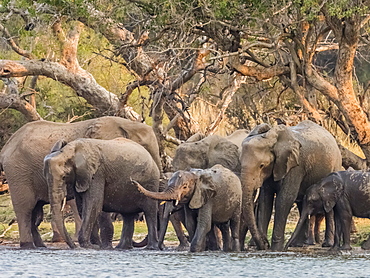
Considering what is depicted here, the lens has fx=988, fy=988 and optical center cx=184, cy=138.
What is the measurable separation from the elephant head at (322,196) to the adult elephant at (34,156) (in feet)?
12.2

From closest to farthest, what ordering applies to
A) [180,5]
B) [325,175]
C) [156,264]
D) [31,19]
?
[156,264] → [325,175] → [180,5] → [31,19]

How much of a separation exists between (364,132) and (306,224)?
3830 millimetres

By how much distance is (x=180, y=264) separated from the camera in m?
12.5

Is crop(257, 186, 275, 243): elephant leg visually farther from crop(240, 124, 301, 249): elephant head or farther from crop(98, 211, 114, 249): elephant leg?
crop(98, 211, 114, 249): elephant leg

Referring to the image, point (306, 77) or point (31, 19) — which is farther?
point (31, 19)

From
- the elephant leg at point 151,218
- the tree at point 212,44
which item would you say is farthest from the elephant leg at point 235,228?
the tree at point 212,44

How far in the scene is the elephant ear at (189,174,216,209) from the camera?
1494cm

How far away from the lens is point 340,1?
17.6 metres

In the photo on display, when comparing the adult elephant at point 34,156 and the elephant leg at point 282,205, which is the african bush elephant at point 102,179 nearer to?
the adult elephant at point 34,156

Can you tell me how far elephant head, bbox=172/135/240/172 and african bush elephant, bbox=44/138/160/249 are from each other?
0.52 meters

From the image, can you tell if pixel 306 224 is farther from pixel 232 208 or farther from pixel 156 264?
pixel 156 264

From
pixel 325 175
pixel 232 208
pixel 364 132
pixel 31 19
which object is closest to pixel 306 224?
pixel 325 175

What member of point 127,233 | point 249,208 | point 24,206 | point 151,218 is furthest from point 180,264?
point 24,206

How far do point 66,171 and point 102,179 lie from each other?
29.9 inches
